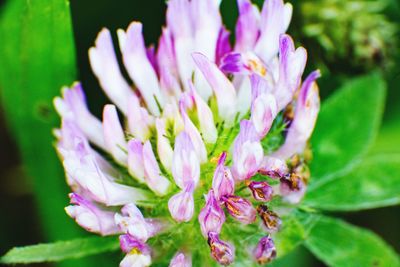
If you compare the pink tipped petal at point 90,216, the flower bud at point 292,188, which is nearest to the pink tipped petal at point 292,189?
the flower bud at point 292,188

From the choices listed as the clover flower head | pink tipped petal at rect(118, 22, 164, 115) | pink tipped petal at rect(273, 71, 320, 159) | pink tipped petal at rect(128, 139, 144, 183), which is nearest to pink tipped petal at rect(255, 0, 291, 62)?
the clover flower head

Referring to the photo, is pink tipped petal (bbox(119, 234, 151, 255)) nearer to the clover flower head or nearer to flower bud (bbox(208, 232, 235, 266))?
the clover flower head

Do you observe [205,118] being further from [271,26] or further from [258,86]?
[271,26]

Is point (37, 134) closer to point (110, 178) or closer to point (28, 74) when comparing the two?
point (28, 74)

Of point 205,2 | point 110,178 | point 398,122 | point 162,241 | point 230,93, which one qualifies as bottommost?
point 398,122

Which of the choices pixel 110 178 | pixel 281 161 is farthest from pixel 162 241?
pixel 281 161

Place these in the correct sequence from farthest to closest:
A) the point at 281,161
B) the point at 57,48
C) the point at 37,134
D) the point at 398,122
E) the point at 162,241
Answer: the point at 398,122 < the point at 37,134 < the point at 57,48 < the point at 162,241 < the point at 281,161
